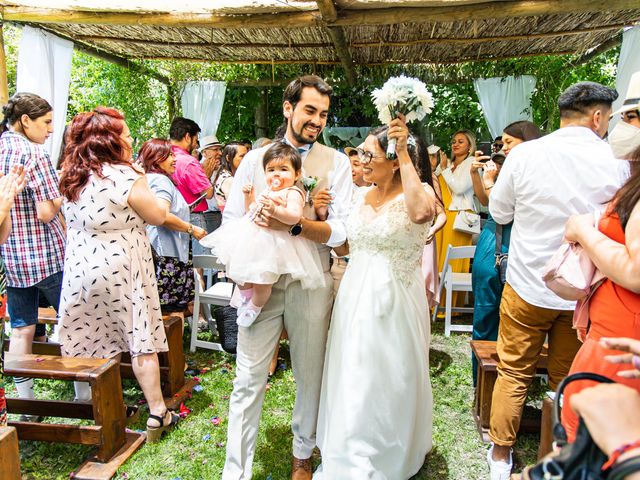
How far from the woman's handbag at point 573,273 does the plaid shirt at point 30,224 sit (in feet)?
10.6

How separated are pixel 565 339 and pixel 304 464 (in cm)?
171

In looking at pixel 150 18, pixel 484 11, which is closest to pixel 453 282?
pixel 484 11

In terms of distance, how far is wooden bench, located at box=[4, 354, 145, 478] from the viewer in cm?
292

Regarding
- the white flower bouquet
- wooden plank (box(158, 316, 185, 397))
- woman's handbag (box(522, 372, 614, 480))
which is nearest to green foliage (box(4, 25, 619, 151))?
wooden plank (box(158, 316, 185, 397))

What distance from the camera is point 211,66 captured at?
353 inches

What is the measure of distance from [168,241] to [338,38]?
3.40 metres

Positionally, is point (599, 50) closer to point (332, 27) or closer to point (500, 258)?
point (332, 27)

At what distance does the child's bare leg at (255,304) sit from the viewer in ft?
8.41

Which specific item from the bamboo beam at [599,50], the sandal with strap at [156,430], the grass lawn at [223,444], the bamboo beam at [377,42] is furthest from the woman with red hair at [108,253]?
the bamboo beam at [599,50]

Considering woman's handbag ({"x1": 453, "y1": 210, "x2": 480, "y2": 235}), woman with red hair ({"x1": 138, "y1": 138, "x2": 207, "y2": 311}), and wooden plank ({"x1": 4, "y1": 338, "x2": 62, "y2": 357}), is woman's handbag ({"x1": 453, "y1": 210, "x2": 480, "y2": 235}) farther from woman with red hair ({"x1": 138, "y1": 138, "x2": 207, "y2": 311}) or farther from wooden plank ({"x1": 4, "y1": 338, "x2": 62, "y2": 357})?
wooden plank ({"x1": 4, "y1": 338, "x2": 62, "y2": 357})

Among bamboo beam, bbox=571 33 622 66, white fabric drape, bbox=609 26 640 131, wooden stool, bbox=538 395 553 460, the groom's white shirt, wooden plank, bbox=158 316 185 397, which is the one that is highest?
bamboo beam, bbox=571 33 622 66

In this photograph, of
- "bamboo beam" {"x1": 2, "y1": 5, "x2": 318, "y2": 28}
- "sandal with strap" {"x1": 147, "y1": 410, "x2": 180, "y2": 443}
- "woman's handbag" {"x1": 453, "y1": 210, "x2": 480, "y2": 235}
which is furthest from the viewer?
"woman's handbag" {"x1": 453, "y1": 210, "x2": 480, "y2": 235}

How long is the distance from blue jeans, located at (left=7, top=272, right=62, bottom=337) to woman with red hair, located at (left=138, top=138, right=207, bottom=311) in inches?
34.7

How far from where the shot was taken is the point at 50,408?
3.29 metres
